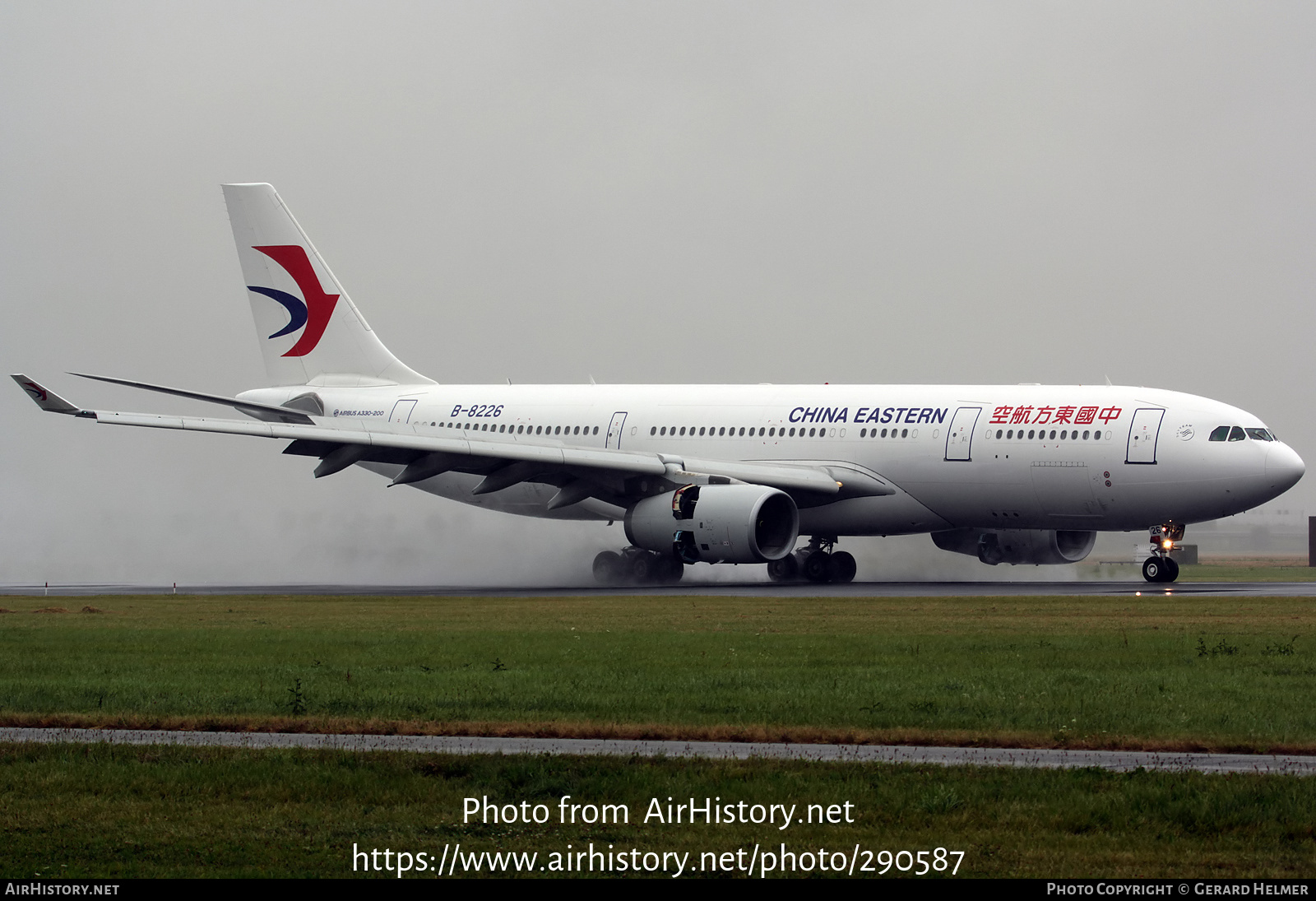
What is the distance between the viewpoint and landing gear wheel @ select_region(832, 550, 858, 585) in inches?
1718

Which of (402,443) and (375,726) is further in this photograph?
(402,443)

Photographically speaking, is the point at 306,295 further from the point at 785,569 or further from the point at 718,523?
the point at 718,523

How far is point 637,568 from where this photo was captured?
4197cm

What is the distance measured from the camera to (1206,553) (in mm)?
93750

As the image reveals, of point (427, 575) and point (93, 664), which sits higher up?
point (93, 664)

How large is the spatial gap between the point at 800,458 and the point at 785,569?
4.12 metres

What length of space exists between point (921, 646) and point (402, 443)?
64.0 ft

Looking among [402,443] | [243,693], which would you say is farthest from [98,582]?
[243,693]

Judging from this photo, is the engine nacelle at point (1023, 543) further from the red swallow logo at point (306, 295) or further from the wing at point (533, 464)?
the red swallow logo at point (306, 295)

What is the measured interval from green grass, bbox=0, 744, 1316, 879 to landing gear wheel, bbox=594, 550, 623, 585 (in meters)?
29.7

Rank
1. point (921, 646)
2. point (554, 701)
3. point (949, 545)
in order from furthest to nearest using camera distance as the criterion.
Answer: point (949, 545) → point (921, 646) → point (554, 701)

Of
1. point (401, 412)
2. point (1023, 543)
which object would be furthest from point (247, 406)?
point (1023, 543)

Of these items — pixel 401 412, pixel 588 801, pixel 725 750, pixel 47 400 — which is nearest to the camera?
pixel 588 801

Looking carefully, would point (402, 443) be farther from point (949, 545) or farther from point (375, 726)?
point (375, 726)
